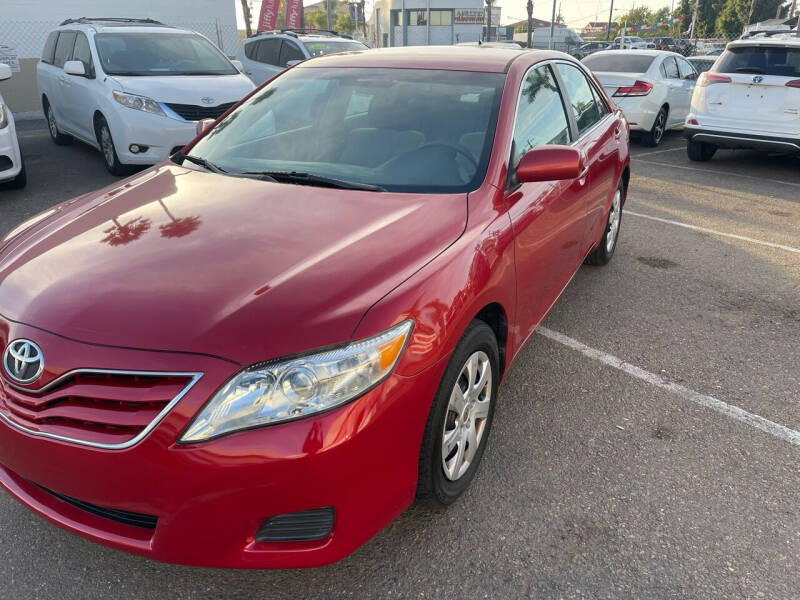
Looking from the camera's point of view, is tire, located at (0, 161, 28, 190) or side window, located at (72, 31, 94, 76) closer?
tire, located at (0, 161, 28, 190)

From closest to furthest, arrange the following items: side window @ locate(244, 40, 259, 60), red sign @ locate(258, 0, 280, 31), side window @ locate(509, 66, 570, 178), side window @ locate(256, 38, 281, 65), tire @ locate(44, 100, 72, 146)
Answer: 1. side window @ locate(509, 66, 570, 178)
2. tire @ locate(44, 100, 72, 146)
3. side window @ locate(256, 38, 281, 65)
4. side window @ locate(244, 40, 259, 60)
5. red sign @ locate(258, 0, 280, 31)

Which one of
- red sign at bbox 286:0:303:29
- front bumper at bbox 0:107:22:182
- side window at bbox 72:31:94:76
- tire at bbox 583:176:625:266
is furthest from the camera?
red sign at bbox 286:0:303:29

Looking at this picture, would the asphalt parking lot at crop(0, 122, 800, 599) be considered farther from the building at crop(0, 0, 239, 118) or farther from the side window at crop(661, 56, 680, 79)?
the building at crop(0, 0, 239, 118)

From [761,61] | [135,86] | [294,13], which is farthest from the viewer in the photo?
[294,13]

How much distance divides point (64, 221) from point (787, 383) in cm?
359

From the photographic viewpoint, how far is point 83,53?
323 inches

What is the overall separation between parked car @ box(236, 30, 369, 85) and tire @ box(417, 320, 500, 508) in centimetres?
979

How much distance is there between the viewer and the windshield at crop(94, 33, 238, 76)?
25.7 feet

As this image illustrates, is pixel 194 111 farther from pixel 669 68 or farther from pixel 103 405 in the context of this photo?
pixel 669 68

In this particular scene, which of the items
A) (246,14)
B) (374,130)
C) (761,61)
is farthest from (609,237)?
(246,14)

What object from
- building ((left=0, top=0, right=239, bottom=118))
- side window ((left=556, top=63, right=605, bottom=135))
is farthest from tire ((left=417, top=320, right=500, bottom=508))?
building ((left=0, top=0, right=239, bottom=118))

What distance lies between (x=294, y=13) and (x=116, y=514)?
29368 millimetres

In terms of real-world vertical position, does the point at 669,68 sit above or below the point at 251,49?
below

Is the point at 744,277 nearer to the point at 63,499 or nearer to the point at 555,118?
the point at 555,118
